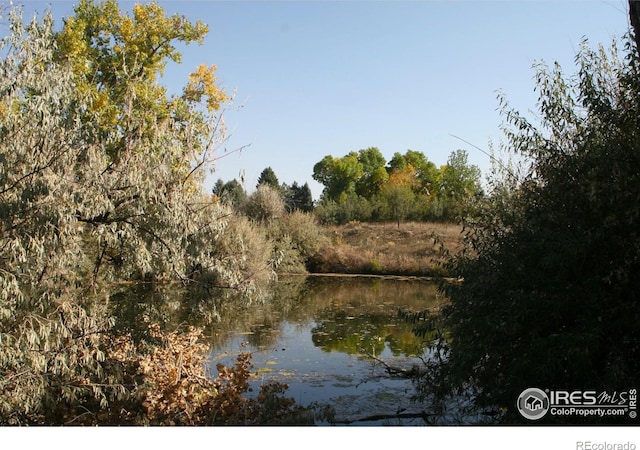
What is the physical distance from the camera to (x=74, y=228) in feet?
14.9

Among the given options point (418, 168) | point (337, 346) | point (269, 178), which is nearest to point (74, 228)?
point (337, 346)

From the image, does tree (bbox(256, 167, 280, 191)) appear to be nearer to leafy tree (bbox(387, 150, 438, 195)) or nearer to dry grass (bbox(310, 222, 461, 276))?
dry grass (bbox(310, 222, 461, 276))

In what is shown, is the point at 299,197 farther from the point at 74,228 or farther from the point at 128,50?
the point at 74,228

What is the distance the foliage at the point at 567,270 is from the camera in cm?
373

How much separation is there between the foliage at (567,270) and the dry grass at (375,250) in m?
13.5

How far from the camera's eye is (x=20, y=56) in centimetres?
476

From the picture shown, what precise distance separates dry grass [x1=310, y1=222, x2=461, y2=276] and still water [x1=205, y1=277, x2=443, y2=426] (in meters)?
3.11

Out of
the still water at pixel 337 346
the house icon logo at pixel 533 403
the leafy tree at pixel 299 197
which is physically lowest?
the still water at pixel 337 346

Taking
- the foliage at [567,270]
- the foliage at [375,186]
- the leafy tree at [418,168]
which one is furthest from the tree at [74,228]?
the leafy tree at [418,168]

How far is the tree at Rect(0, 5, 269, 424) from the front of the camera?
A: 4277mm

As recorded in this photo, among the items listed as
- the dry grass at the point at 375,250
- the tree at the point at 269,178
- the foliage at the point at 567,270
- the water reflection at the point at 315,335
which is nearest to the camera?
the foliage at the point at 567,270

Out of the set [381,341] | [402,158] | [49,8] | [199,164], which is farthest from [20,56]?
[402,158]

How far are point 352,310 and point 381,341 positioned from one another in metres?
3.54

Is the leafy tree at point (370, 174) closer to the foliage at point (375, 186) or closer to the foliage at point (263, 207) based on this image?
the foliage at point (375, 186)
